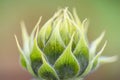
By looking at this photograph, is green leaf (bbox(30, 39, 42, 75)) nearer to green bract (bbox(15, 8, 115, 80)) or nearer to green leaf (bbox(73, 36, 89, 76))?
green bract (bbox(15, 8, 115, 80))

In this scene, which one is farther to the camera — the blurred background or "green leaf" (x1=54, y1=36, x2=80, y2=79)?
the blurred background

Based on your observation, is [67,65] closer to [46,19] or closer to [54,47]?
[54,47]

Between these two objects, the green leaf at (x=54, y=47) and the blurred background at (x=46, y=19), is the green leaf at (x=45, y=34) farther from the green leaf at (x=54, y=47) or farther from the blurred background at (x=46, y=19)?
the blurred background at (x=46, y=19)

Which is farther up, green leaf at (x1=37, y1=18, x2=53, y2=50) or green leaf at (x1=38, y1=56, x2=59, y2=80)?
green leaf at (x1=37, y1=18, x2=53, y2=50)

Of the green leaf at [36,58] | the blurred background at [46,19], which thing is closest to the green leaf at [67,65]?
the green leaf at [36,58]

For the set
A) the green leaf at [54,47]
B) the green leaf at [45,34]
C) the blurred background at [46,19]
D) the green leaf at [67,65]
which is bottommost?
the green leaf at [67,65]

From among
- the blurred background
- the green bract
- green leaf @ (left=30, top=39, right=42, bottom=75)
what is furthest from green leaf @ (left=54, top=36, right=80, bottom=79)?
the blurred background

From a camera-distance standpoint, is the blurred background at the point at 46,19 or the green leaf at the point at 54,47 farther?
the blurred background at the point at 46,19

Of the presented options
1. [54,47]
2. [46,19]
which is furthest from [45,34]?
[46,19]
